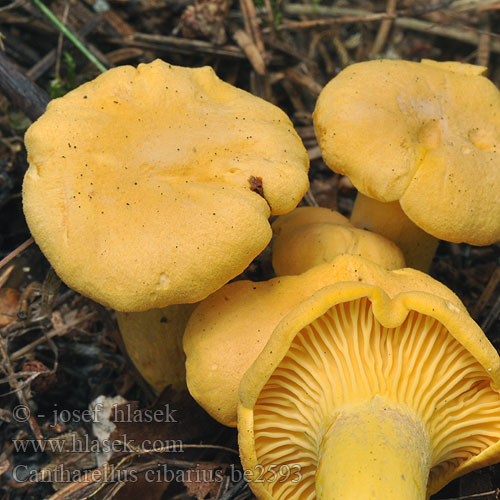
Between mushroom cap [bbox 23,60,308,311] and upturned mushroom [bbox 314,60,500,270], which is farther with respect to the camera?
upturned mushroom [bbox 314,60,500,270]

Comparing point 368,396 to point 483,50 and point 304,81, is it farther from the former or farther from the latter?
point 483,50

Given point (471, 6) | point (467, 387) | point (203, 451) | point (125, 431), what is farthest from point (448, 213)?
point (471, 6)

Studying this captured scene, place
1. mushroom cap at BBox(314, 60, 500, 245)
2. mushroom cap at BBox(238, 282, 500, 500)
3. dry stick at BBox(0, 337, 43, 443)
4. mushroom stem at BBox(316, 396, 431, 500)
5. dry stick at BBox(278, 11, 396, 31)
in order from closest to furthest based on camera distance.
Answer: mushroom stem at BBox(316, 396, 431, 500), mushroom cap at BBox(238, 282, 500, 500), mushroom cap at BBox(314, 60, 500, 245), dry stick at BBox(0, 337, 43, 443), dry stick at BBox(278, 11, 396, 31)

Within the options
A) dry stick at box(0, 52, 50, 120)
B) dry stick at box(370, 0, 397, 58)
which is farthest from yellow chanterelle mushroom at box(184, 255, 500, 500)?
dry stick at box(370, 0, 397, 58)

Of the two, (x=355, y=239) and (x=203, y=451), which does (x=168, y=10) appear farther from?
(x=203, y=451)

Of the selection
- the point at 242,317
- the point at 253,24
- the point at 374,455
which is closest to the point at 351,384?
the point at 374,455

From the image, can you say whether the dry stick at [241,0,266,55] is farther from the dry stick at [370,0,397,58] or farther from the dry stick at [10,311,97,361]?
the dry stick at [10,311,97,361]

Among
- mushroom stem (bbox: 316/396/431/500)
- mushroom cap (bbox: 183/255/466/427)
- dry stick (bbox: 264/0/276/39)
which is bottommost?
mushroom stem (bbox: 316/396/431/500)

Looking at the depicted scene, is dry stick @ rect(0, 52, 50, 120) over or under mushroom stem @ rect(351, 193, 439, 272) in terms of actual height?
over
